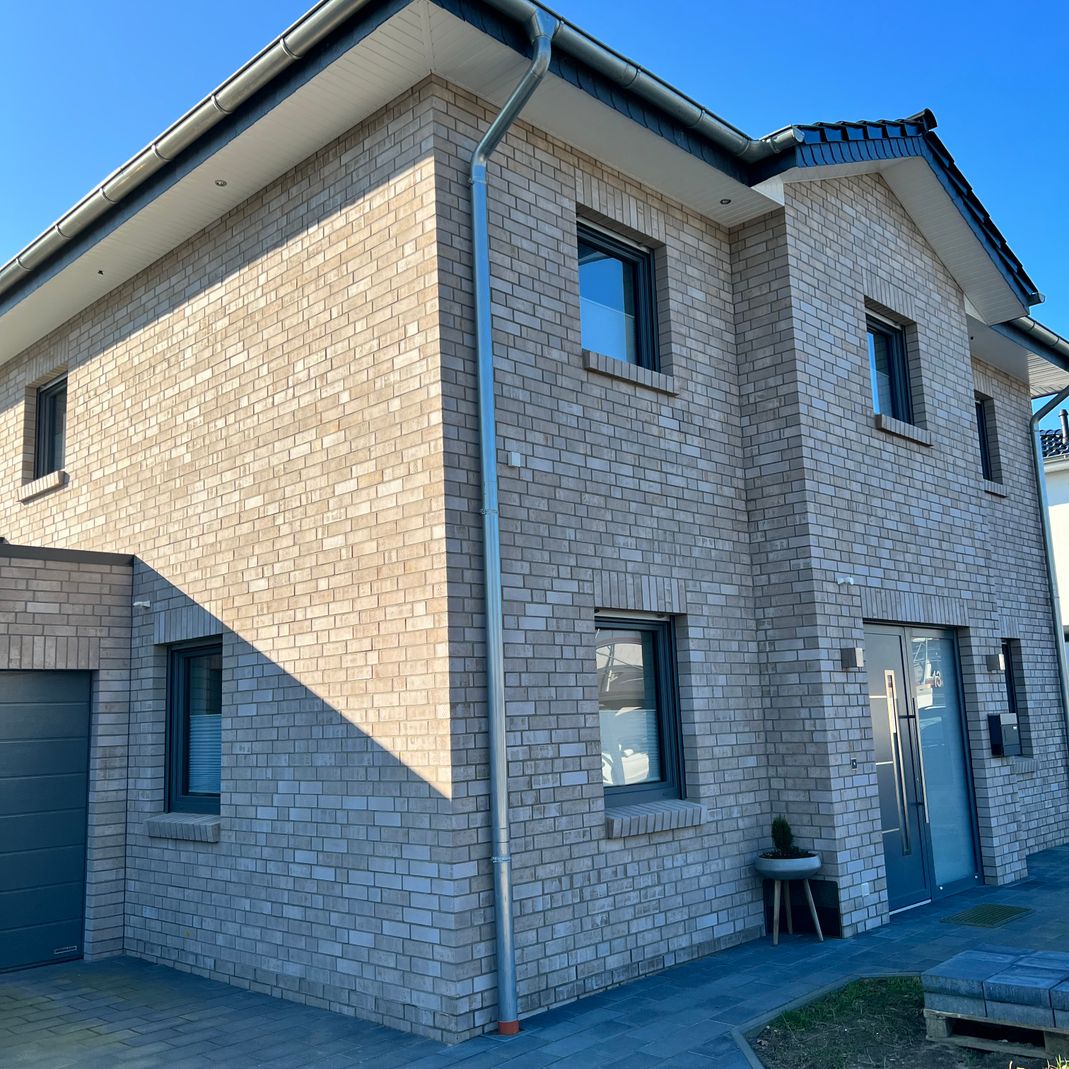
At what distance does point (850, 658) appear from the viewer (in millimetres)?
8273

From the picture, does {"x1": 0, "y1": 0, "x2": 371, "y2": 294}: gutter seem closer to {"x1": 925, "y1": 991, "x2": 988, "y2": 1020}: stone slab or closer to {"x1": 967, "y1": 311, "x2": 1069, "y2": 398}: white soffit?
{"x1": 925, "y1": 991, "x2": 988, "y2": 1020}: stone slab

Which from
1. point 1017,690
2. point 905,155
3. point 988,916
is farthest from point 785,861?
point 905,155

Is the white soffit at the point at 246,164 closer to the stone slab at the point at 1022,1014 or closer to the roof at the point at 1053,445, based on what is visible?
the stone slab at the point at 1022,1014

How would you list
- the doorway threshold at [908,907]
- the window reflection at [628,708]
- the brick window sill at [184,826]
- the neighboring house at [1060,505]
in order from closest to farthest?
the window reflection at [628,708] → the brick window sill at [184,826] → the doorway threshold at [908,907] → the neighboring house at [1060,505]

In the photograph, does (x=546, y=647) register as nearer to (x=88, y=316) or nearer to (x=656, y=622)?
(x=656, y=622)

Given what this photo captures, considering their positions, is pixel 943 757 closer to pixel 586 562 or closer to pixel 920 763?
pixel 920 763

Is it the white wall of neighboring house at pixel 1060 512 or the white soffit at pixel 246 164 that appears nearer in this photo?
the white soffit at pixel 246 164

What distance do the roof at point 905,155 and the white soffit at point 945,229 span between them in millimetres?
76

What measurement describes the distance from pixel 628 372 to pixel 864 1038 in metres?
4.49

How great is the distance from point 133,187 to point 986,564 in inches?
344

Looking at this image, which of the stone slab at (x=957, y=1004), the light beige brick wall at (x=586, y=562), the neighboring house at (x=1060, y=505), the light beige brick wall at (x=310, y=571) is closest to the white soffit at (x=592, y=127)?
the light beige brick wall at (x=586, y=562)

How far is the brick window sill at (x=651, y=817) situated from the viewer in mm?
6812

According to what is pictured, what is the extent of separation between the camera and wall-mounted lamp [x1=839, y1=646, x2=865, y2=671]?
8242 millimetres

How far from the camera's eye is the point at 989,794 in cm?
989
